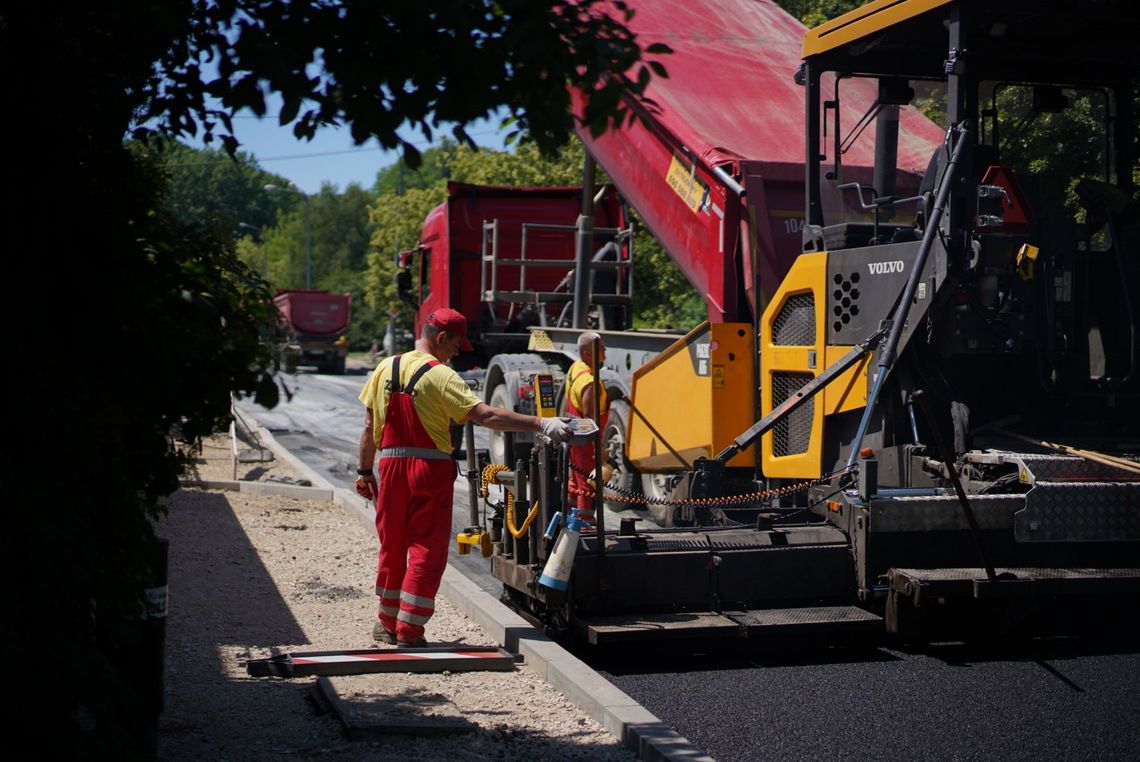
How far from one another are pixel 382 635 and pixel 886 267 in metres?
3.33

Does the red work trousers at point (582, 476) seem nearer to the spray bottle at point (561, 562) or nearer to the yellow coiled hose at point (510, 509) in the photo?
the yellow coiled hose at point (510, 509)

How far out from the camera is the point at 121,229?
377 centimetres

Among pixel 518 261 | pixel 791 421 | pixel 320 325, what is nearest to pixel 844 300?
pixel 791 421

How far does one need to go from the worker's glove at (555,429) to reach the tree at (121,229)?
2.33 metres

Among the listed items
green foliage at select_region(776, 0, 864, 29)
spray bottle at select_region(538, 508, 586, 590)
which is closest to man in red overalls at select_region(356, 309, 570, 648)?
spray bottle at select_region(538, 508, 586, 590)

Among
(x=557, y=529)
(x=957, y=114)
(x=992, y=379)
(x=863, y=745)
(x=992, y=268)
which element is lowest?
(x=863, y=745)

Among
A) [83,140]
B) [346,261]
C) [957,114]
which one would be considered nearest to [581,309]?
[957,114]

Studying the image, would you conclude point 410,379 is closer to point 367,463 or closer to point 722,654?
point 367,463

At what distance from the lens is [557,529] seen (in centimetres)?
661

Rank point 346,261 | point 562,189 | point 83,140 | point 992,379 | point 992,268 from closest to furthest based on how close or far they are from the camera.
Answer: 1. point 83,140
2. point 992,268
3. point 992,379
4. point 562,189
5. point 346,261

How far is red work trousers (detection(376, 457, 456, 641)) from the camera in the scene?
6344 mm

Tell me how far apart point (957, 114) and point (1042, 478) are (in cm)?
197

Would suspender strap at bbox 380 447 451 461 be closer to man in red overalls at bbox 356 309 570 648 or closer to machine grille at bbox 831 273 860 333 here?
man in red overalls at bbox 356 309 570 648

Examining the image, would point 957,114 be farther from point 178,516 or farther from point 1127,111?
point 178,516
